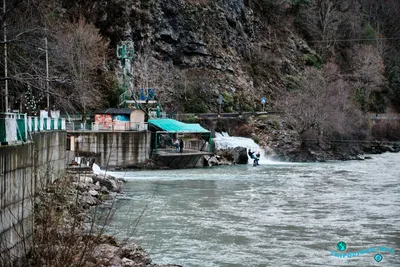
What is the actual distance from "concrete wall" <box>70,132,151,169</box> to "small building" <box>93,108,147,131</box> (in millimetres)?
1160

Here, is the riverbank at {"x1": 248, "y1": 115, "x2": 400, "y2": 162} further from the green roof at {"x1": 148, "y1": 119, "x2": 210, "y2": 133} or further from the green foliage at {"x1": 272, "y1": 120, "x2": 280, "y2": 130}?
the green roof at {"x1": 148, "y1": 119, "x2": 210, "y2": 133}

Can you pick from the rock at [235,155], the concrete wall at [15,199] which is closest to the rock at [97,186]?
the concrete wall at [15,199]

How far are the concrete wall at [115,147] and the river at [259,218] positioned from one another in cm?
554

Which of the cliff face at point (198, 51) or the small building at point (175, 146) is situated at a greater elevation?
the cliff face at point (198, 51)

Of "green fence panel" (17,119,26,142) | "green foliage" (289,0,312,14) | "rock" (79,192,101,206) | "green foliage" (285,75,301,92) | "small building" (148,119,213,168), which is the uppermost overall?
"green foliage" (289,0,312,14)

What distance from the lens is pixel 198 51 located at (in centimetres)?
7338

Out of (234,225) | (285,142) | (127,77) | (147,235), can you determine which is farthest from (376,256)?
(127,77)

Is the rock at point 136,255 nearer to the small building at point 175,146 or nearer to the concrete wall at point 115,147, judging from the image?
the concrete wall at point 115,147

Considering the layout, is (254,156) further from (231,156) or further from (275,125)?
(275,125)

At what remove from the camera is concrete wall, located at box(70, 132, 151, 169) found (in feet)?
147

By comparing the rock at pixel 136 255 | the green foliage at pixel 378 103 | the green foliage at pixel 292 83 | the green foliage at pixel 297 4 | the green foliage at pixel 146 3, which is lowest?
the rock at pixel 136 255

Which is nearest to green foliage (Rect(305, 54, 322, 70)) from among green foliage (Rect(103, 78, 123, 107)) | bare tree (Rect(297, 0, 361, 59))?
bare tree (Rect(297, 0, 361, 59))

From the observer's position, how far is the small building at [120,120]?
1861 inches

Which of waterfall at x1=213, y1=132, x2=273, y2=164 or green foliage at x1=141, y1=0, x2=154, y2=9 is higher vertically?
green foliage at x1=141, y1=0, x2=154, y2=9
